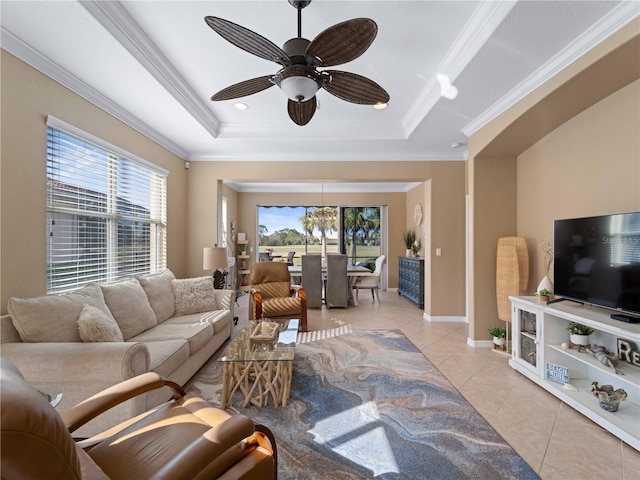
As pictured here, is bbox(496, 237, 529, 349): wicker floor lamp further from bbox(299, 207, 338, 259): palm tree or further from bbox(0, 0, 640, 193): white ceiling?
bbox(299, 207, 338, 259): palm tree

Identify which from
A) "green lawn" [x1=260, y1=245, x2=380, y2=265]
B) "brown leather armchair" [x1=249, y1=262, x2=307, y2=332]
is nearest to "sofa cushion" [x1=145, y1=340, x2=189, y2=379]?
"brown leather armchair" [x1=249, y1=262, x2=307, y2=332]

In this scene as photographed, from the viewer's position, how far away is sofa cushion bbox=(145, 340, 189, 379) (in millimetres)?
2219

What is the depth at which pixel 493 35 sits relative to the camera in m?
2.09

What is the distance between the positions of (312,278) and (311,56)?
4.58 m

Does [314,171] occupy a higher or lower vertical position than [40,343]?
higher

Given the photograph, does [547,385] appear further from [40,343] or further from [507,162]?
[40,343]

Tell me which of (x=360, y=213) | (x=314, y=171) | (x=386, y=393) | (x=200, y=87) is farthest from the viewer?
(x=360, y=213)

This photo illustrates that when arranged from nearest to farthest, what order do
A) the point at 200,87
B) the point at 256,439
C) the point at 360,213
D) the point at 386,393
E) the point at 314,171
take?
the point at 256,439, the point at 386,393, the point at 200,87, the point at 314,171, the point at 360,213

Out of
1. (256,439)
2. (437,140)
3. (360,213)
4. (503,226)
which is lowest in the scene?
(256,439)

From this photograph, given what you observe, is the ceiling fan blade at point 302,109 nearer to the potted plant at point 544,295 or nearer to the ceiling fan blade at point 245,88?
the ceiling fan blade at point 245,88

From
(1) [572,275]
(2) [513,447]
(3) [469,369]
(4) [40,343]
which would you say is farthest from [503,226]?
(4) [40,343]

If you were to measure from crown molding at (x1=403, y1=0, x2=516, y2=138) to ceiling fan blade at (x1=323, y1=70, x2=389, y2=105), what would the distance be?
0.88 meters

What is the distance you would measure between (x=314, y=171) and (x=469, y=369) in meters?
3.44

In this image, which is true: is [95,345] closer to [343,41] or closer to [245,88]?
[245,88]
